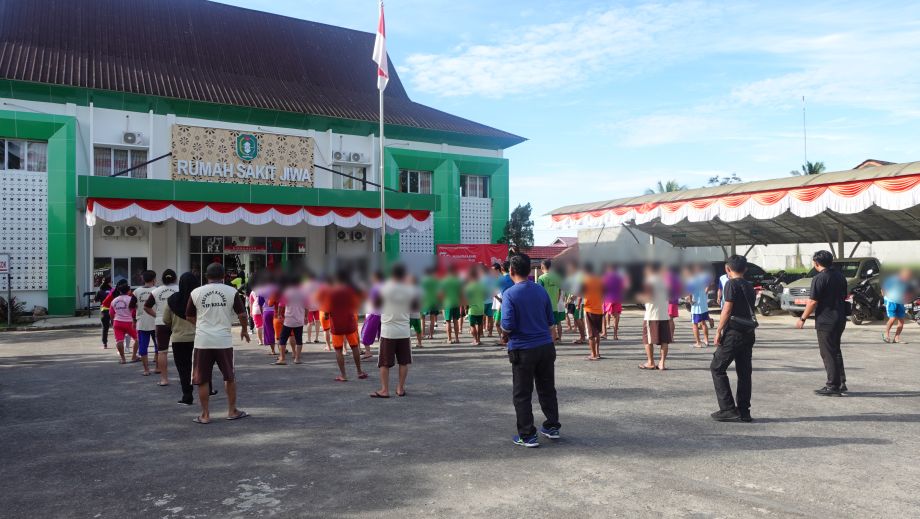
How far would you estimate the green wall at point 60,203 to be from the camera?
71.7 ft

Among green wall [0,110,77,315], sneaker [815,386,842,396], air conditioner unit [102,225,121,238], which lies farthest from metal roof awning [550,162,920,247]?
green wall [0,110,77,315]

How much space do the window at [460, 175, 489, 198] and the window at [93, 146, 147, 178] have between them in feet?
46.0

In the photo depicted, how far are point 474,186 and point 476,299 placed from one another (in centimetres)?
1920

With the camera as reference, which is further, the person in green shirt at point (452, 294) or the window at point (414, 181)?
the window at point (414, 181)

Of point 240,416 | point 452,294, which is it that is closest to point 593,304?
point 452,294

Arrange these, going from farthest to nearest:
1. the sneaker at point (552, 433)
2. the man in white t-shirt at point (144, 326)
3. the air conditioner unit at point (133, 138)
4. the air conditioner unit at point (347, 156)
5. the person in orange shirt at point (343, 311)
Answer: the air conditioner unit at point (347, 156)
the air conditioner unit at point (133, 138)
the man in white t-shirt at point (144, 326)
the person in orange shirt at point (343, 311)
the sneaker at point (552, 433)

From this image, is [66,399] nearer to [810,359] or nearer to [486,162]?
[810,359]

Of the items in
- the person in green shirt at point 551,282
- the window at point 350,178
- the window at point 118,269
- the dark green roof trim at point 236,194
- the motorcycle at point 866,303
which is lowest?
the motorcycle at point 866,303

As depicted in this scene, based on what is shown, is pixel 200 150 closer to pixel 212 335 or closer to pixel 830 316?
pixel 212 335

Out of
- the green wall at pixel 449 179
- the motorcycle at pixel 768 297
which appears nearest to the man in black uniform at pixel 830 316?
the motorcycle at pixel 768 297

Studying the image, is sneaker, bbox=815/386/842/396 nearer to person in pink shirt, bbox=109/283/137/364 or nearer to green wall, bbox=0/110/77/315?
person in pink shirt, bbox=109/283/137/364

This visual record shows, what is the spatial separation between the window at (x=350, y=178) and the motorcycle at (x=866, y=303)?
59.7ft

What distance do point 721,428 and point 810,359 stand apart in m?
5.77

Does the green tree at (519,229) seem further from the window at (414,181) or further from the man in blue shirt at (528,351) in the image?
the man in blue shirt at (528,351)
